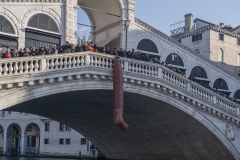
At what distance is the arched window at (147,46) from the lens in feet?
85.6

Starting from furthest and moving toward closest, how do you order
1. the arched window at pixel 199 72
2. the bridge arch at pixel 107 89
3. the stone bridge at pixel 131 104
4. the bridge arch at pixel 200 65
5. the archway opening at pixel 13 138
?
the archway opening at pixel 13 138 < the arched window at pixel 199 72 < the bridge arch at pixel 200 65 < the bridge arch at pixel 107 89 < the stone bridge at pixel 131 104

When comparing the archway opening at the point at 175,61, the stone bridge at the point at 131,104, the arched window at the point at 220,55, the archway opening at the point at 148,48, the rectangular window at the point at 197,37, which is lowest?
the stone bridge at the point at 131,104

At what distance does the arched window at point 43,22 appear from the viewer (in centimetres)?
2109

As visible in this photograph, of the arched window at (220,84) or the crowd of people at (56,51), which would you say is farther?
the arched window at (220,84)

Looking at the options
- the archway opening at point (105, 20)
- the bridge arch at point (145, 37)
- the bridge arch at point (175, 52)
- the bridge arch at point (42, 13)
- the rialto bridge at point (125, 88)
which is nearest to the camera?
the rialto bridge at point (125, 88)

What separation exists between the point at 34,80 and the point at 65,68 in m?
1.45

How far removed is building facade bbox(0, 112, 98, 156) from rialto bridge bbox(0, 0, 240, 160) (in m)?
9.94

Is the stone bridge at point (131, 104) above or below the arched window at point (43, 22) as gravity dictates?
below

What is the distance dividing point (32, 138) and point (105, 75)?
31594mm

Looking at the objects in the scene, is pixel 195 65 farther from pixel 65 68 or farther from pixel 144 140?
pixel 65 68

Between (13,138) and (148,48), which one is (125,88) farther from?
(13,138)

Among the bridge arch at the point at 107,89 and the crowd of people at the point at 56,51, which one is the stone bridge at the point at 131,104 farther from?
the crowd of people at the point at 56,51

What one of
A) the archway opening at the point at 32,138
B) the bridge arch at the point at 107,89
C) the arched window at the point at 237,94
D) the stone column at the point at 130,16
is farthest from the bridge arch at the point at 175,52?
the archway opening at the point at 32,138

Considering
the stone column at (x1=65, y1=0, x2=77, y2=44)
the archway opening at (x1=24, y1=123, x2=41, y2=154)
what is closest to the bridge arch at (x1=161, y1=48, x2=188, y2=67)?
the stone column at (x1=65, y1=0, x2=77, y2=44)
